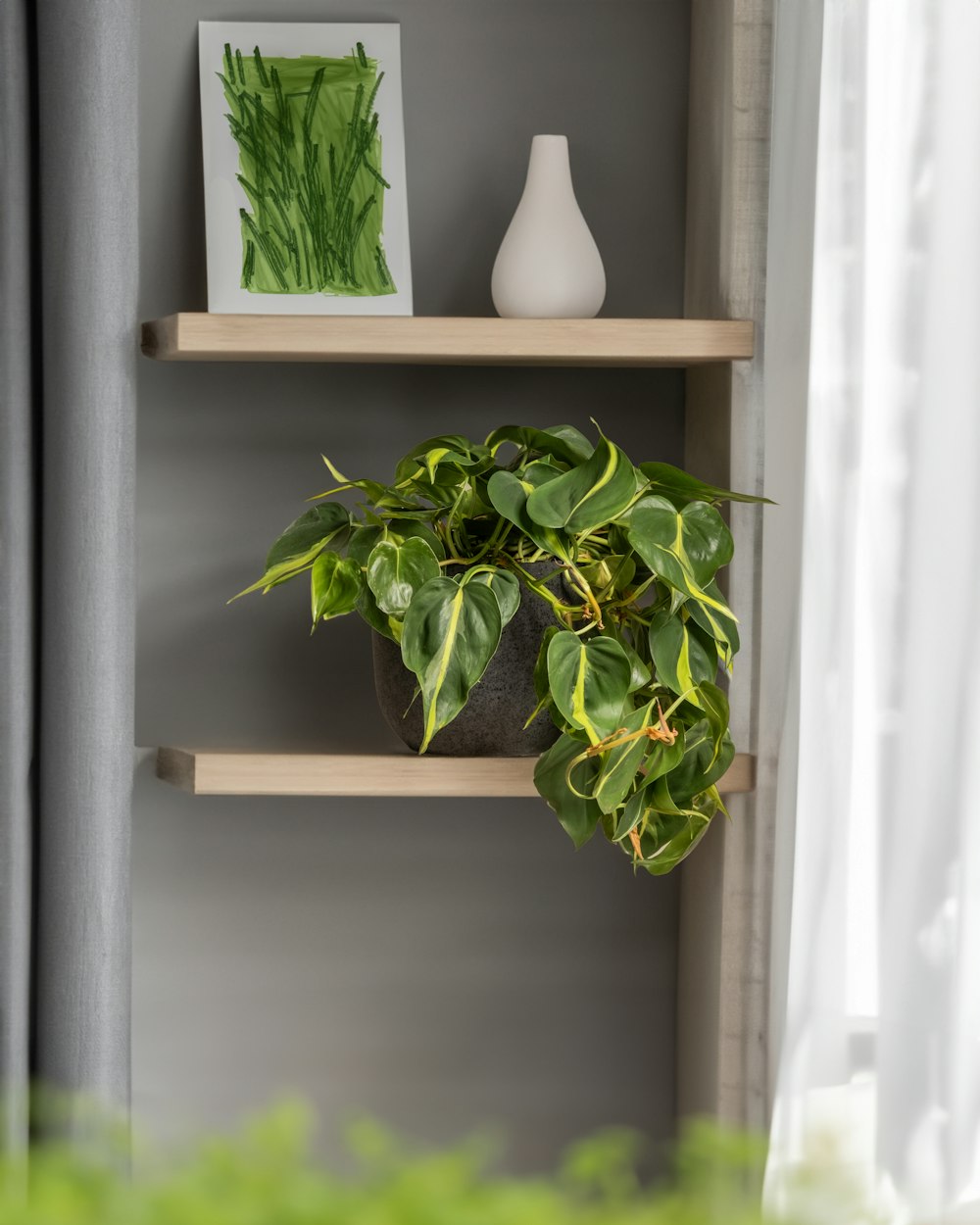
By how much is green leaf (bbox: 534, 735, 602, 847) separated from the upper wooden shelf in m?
0.40

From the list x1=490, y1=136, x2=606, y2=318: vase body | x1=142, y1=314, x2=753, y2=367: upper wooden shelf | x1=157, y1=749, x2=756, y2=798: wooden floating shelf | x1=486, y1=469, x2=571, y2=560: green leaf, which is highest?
x1=490, y1=136, x2=606, y2=318: vase body

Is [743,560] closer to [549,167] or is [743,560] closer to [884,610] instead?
[884,610]

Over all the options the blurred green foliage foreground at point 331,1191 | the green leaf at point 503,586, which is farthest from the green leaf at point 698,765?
the blurred green foliage foreground at point 331,1191

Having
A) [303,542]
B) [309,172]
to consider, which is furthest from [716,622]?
[309,172]

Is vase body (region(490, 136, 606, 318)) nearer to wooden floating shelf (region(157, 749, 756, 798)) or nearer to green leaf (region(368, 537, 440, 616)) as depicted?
green leaf (region(368, 537, 440, 616))

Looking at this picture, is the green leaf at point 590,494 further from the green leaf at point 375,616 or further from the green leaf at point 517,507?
the green leaf at point 375,616

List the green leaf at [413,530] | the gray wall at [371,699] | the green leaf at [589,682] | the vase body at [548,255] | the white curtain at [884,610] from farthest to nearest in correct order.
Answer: the gray wall at [371,699], the vase body at [548,255], the green leaf at [413,530], the green leaf at [589,682], the white curtain at [884,610]

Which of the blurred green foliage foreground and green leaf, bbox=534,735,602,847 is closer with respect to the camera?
the blurred green foliage foreground

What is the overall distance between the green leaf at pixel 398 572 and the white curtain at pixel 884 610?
352 mm

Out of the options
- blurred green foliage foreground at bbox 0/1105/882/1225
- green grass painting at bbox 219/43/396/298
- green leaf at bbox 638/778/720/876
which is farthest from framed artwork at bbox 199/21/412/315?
blurred green foliage foreground at bbox 0/1105/882/1225

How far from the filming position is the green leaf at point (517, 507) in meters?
1.14

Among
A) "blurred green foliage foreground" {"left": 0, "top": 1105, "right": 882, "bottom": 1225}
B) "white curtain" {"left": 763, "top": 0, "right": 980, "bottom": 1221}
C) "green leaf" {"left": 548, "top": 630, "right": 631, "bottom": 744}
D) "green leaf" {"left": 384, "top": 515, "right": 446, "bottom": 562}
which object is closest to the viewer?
"blurred green foliage foreground" {"left": 0, "top": 1105, "right": 882, "bottom": 1225}

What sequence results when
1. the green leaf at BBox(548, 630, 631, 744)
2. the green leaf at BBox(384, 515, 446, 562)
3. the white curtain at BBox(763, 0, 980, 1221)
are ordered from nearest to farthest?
the white curtain at BBox(763, 0, 980, 1221) → the green leaf at BBox(548, 630, 631, 744) → the green leaf at BBox(384, 515, 446, 562)

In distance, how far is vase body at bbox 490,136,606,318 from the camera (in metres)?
1.36
